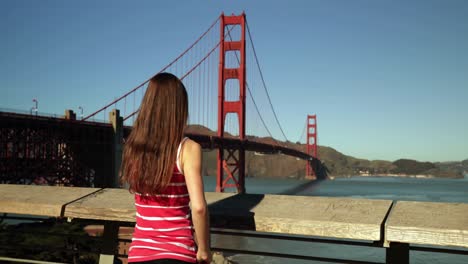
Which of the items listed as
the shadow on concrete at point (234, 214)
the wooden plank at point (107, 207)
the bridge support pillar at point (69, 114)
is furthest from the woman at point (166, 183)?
the bridge support pillar at point (69, 114)

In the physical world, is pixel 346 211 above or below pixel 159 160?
below

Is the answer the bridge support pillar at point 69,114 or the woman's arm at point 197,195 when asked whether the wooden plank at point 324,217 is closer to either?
the woman's arm at point 197,195

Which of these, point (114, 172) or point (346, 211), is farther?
point (114, 172)

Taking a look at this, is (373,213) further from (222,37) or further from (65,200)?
(222,37)

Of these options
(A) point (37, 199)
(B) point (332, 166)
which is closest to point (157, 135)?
(A) point (37, 199)

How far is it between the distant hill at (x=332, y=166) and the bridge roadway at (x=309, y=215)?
97917 millimetres

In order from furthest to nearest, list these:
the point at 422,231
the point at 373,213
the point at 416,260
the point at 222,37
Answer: the point at 222,37 < the point at 416,260 < the point at 373,213 < the point at 422,231

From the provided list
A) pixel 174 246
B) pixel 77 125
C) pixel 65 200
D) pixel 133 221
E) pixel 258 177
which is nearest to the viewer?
pixel 174 246

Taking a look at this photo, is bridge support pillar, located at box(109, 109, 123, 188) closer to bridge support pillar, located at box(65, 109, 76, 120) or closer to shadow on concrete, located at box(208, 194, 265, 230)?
bridge support pillar, located at box(65, 109, 76, 120)

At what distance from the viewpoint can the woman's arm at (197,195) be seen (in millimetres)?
1375

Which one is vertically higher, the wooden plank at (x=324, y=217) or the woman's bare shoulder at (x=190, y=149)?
the woman's bare shoulder at (x=190, y=149)

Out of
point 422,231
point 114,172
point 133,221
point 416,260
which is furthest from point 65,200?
point 114,172

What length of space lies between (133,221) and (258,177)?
372ft

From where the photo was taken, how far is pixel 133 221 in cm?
199
